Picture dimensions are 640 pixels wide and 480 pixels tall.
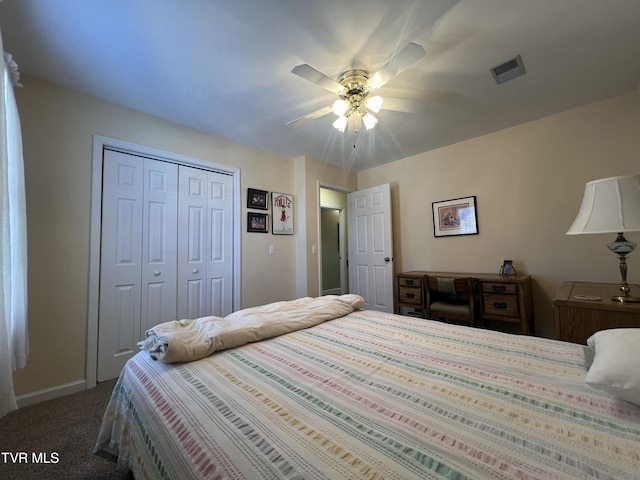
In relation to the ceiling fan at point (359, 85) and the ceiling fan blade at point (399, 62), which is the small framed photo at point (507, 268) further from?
the ceiling fan blade at point (399, 62)

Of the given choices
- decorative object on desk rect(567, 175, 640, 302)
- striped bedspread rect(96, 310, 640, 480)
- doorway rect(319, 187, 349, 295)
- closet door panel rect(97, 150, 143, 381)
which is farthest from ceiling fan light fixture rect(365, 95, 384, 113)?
doorway rect(319, 187, 349, 295)

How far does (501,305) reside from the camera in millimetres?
2518

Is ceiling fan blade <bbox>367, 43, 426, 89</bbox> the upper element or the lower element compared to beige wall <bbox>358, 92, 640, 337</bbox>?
upper

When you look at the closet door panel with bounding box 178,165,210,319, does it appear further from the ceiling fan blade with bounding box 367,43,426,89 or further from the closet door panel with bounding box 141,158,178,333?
the ceiling fan blade with bounding box 367,43,426,89

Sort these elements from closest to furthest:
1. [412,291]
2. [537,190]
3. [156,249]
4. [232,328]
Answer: [232,328], [156,249], [537,190], [412,291]

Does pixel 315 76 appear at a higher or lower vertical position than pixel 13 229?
higher

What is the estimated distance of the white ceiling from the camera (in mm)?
1423

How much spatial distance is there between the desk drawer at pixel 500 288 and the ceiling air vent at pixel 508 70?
180 cm

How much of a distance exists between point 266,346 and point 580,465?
1.09 meters

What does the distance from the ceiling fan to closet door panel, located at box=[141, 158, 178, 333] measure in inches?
60.6

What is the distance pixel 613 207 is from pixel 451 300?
1.83m

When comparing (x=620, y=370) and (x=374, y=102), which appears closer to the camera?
(x=620, y=370)

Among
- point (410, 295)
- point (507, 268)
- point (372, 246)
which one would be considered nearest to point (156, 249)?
point (372, 246)

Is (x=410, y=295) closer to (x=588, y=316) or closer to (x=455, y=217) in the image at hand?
(x=455, y=217)
